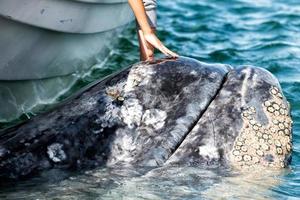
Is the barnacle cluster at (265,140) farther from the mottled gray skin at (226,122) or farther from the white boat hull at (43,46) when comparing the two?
the white boat hull at (43,46)

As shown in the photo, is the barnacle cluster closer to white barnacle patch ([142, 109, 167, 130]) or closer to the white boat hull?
white barnacle patch ([142, 109, 167, 130])

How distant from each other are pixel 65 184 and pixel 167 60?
4.23 ft


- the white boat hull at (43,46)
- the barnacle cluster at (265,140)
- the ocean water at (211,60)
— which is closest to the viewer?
the ocean water at (211,60)

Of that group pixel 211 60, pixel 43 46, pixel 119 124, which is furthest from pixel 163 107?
pixel 211 60

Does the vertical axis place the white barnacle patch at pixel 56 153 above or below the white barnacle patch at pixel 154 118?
below

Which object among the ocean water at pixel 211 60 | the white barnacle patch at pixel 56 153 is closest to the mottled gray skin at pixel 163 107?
the ocean water at pixel 211 60

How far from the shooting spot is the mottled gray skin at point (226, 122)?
5.86m

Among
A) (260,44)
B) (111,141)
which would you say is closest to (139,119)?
(111,141)

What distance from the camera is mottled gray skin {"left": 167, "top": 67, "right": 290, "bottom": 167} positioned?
19.2 ft

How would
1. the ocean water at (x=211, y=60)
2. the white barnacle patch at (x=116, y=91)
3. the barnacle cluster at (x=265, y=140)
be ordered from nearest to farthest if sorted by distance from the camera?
the ocean water at (x=211, y=60) < the barnacle cluster at (x=265, y=140) < the white barnacle patch at (x=116, y=91)

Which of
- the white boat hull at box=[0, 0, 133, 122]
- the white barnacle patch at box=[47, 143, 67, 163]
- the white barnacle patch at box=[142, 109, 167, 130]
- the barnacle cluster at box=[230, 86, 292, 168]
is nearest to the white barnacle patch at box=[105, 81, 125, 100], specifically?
the white barnacle patch at box=[142, 109, 167, 130]

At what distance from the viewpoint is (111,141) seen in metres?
5.89

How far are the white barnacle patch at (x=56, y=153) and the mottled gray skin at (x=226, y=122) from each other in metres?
0.75

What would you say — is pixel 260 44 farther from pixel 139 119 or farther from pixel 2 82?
pixel 139 119
